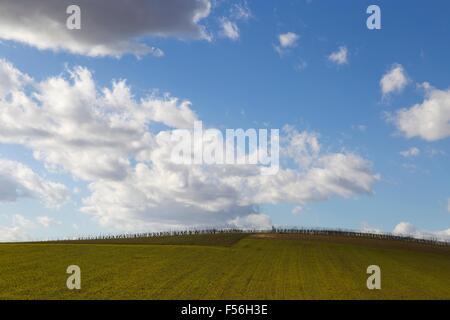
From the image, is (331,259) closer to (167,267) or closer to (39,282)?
(167,267)

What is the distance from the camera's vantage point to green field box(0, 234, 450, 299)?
38.0 metres

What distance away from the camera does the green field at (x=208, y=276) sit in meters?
38.0

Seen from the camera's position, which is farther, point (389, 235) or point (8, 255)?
point (389, 235)

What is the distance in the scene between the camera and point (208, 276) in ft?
154

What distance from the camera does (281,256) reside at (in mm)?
69688

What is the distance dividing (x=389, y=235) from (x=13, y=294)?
117m
